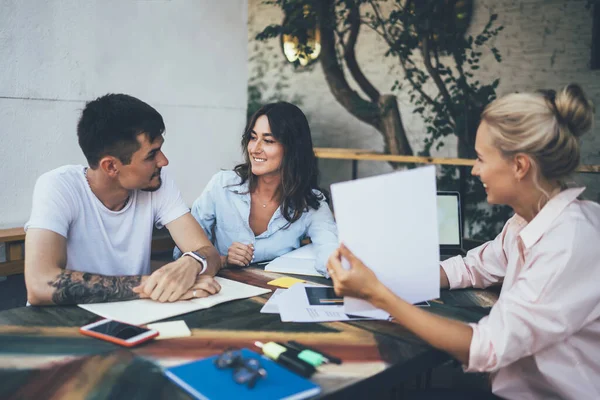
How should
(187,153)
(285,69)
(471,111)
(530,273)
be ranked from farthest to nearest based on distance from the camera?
(285,69), (471,111), (187,153), (530,273)

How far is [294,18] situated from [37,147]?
350 centimetres

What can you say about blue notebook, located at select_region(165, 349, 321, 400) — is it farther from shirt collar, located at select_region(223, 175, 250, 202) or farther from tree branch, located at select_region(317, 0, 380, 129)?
tree branch, located at select_region(317, 0, 380, 129)

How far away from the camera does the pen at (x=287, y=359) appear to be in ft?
3.68

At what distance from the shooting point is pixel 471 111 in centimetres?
563

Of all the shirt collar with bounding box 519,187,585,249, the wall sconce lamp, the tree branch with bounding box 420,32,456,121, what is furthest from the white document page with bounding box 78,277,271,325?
the tree branch with bounding box 420,32,456,121

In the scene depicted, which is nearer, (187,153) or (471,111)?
(187,153)

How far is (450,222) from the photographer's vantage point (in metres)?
2.81

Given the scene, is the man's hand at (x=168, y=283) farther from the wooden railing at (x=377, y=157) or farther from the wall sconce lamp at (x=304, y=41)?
the wall sconce lamp at (x=304, y=41)

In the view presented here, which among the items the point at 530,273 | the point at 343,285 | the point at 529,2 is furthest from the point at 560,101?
the point at 529,2

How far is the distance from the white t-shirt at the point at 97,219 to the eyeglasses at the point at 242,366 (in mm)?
910

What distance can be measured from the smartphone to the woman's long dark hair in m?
1.19

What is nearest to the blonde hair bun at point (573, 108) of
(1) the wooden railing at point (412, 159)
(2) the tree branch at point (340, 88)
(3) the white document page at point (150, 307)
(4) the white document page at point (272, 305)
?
(4) the white document page at point (272, 305)

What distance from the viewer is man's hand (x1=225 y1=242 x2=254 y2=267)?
208 centimetres

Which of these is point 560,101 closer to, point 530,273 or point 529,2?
point 530,273
